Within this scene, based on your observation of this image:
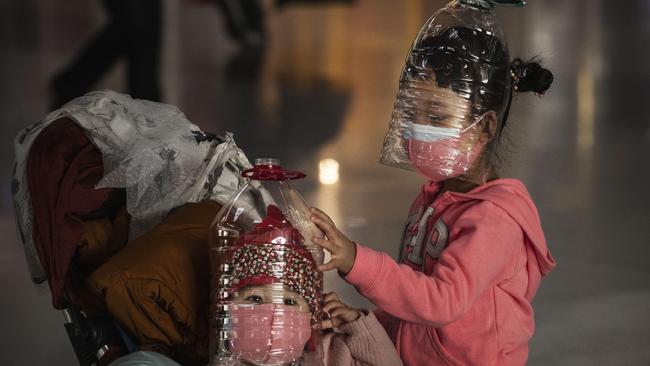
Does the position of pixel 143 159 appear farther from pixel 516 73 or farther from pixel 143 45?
pixel 143 45

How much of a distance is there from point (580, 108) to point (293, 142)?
2.20 meters

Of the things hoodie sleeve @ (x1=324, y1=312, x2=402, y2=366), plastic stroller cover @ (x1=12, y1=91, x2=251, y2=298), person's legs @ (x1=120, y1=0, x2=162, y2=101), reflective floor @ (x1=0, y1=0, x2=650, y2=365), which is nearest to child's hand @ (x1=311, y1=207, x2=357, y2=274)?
hoodie sleeve @ (x1=324, y1=312, x2=402, y2=366)

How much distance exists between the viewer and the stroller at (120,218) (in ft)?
7.70

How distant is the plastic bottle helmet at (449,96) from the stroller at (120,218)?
487 millimetres

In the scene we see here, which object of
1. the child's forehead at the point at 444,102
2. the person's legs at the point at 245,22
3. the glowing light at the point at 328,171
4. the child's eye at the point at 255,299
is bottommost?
the glowing light at the point at 328,171

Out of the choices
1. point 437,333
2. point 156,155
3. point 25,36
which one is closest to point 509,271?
point 437,333

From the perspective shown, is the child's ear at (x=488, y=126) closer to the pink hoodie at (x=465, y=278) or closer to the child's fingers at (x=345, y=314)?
the pink hoodie at (x=465, y=278)

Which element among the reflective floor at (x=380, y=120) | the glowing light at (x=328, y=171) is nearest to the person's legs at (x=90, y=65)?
the reflective floor at (x=380, y=120)

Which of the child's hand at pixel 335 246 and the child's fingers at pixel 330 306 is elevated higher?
the child's hand at pixel 335 246

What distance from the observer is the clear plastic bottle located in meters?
2.21

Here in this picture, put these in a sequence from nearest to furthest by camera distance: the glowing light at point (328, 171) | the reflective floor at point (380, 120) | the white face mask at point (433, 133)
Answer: the white face mask at point (433, 133)
the reflective floor at point (380, 120)
the glowing light at point (328, 171)

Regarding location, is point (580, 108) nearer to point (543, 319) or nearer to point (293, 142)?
point (293, 142)

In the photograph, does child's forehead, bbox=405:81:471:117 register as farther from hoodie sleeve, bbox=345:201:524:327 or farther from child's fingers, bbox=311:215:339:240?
child's fingers, bbox=311:215:339:240

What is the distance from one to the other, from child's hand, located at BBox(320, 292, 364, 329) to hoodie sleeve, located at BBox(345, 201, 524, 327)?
0.21m
